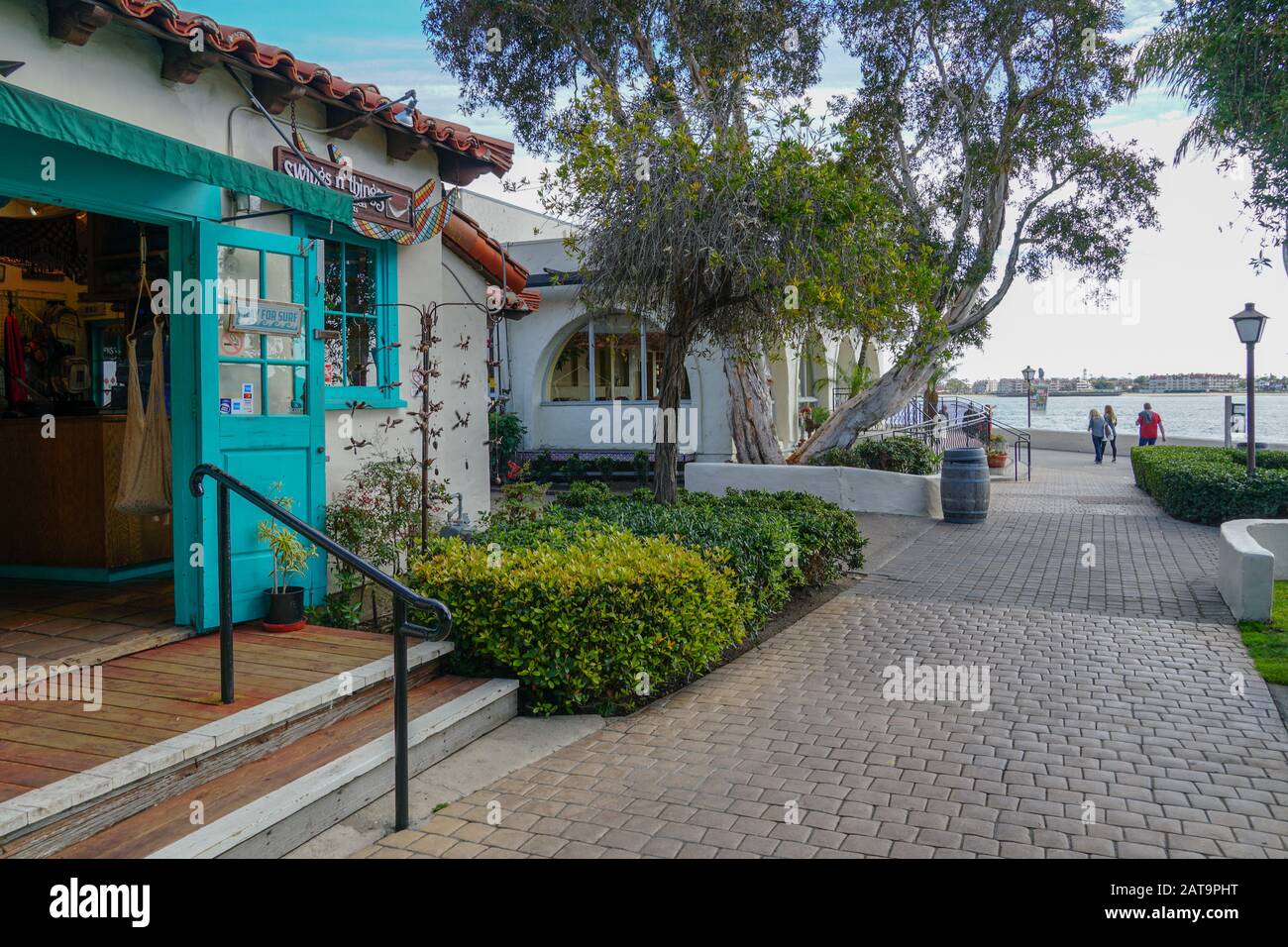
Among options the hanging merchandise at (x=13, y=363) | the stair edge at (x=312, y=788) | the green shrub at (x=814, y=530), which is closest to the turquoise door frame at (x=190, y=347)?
the stair edge at (x=312, y=788)

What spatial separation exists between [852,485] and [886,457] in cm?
227

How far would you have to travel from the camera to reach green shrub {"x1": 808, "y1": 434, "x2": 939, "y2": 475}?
1681 centimetres

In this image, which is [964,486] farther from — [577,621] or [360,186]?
[577,621]

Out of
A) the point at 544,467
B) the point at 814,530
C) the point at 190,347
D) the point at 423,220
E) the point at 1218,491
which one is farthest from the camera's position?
the point at 544,467

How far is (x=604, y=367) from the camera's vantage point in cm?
2031

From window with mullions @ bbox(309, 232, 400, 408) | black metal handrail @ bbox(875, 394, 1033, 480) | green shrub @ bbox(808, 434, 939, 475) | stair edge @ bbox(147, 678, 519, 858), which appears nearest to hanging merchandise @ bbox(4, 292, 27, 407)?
window with mullions @ bbox(309, 232, 400, 408)

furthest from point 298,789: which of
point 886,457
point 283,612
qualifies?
point 886,457

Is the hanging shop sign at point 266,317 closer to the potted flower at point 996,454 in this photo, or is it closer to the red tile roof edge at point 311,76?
the red tile roof edge at point 311,76

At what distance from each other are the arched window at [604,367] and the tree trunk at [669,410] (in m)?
9.34

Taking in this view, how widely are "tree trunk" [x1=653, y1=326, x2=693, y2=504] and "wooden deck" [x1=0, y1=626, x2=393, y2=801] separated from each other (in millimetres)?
5113
